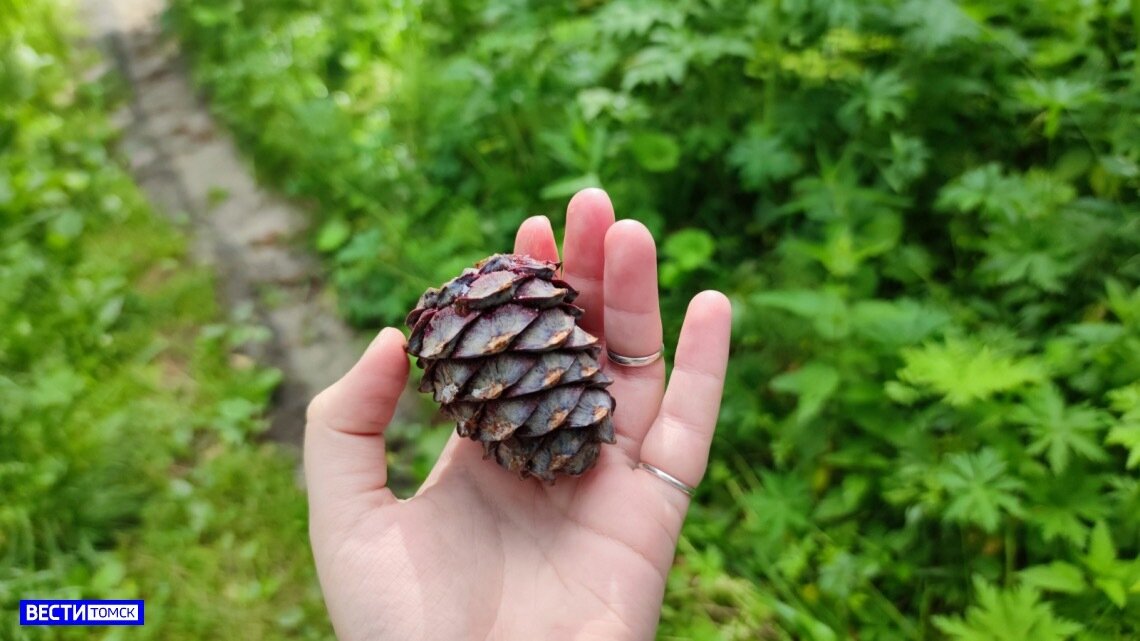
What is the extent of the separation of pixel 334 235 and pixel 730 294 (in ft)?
6.60

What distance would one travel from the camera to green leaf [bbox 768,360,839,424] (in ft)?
7.29

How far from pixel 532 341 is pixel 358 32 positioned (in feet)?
11.9

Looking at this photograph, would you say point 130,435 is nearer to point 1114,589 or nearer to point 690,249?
point 690,249

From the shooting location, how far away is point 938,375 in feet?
6.78

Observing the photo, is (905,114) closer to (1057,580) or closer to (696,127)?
(696,127)

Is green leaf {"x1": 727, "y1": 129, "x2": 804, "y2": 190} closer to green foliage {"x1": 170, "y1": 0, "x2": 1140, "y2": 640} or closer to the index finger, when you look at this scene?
green foliage {"x1": 170, "y1": 0, "x2": 1140, "y2": 640}

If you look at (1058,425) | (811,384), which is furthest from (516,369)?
(1058,425)

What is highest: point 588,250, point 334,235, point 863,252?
point 588,250

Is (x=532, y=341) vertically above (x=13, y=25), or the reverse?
(x=532, y=341)

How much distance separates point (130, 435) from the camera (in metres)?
3.20

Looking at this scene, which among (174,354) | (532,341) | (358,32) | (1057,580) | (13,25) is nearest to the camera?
(532,341)

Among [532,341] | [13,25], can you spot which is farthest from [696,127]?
[13,25]

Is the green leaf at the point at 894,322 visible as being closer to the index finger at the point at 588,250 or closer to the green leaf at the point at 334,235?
the index finger at the point at 588,250

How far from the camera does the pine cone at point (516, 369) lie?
179cm
